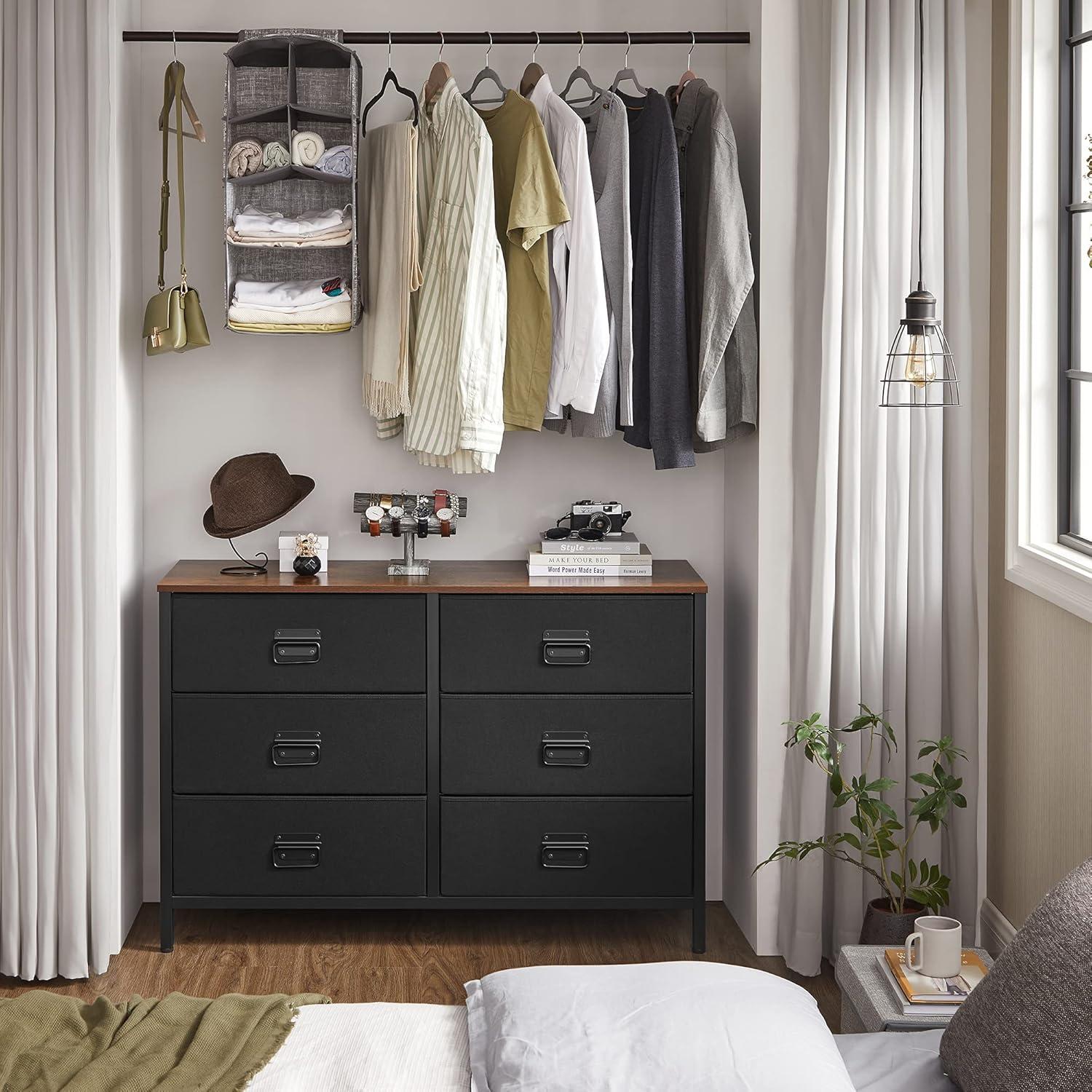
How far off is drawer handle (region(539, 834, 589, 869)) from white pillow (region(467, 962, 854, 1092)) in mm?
1287

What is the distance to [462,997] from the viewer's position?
289cm

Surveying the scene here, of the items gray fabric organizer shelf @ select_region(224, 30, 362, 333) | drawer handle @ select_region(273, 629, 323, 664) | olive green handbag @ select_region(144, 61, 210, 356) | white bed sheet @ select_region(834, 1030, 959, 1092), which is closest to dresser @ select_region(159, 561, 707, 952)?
drawer handle @ select_region(273, 629, 323, 664)

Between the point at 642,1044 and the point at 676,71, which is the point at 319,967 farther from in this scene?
the point at 676,71

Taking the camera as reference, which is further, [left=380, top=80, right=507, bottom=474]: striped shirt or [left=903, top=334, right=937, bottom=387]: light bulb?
[left=380, top=80, right=507, bottom=474]: striped shirt

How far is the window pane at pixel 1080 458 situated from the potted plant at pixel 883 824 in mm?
546

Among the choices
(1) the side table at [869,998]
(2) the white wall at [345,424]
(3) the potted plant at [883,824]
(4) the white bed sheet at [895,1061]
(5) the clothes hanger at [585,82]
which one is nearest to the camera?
(4) the white bed sheet at [895,1061]

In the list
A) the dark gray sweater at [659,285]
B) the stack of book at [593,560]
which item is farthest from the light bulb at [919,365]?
the stack of book at [593,560]

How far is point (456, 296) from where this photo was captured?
3045mm

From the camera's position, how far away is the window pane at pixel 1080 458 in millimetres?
2684

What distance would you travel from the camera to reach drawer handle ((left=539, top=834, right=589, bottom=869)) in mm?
3105

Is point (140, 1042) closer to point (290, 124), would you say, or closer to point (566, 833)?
point (566, 833)

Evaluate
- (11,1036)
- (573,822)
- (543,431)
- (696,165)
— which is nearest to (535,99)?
(696,165)

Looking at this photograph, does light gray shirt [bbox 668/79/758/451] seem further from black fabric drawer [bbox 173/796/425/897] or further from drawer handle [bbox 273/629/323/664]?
black fabric drawer [bbox 173/796/425/897]

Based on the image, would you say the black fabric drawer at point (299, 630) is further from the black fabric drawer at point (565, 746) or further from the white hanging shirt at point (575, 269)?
the white hanging shirt at point (575, 269)
